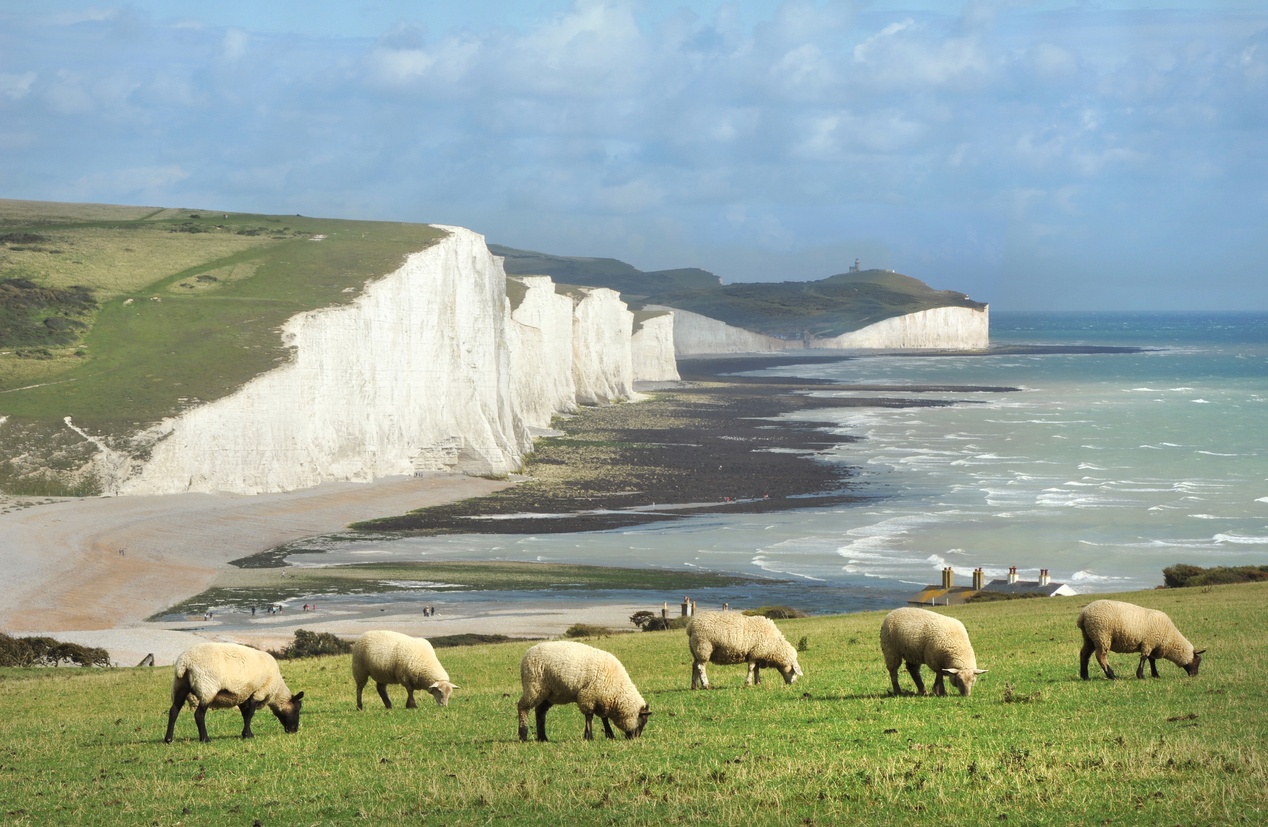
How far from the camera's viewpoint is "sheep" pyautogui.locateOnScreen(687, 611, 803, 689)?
18500 millimetres

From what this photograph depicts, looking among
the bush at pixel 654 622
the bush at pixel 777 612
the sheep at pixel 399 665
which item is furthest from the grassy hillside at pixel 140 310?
the sheep at pixel 399 665

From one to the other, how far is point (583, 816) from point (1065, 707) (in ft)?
25.2

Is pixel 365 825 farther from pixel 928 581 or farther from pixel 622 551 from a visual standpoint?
pixel 622 551

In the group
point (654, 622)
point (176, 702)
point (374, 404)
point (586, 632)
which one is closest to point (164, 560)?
point (586, 632)

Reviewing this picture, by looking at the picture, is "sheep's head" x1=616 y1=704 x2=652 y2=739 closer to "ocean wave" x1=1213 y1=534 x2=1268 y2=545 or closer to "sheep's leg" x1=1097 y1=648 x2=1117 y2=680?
"sheep's leg" x1=1097 y1=648 x2=1117 y2=680

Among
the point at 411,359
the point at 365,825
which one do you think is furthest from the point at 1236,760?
A: the point at 411,359

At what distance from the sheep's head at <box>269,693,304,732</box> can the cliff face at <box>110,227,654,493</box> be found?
51.5 metres

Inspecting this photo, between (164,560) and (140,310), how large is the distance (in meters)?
38.7

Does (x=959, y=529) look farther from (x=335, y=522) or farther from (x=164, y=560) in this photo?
(x=164, y=560)

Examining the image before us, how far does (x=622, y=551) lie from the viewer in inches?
2147

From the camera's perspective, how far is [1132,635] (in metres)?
17.8

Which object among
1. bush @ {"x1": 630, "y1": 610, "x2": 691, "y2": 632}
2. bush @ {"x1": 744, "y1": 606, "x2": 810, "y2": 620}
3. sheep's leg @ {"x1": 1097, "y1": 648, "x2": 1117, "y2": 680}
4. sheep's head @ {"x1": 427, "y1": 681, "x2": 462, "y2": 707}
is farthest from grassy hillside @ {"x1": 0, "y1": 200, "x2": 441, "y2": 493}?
sheep's leg @ {"x1": 1097, "y1": 648, "x2": 1117, "y2": 680}

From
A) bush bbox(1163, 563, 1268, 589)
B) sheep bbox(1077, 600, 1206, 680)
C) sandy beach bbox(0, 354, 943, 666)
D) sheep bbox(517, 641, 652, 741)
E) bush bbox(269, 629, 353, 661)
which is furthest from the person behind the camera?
bush bbox(1163, 563, 1268, 589)

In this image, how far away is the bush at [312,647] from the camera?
32.1m
